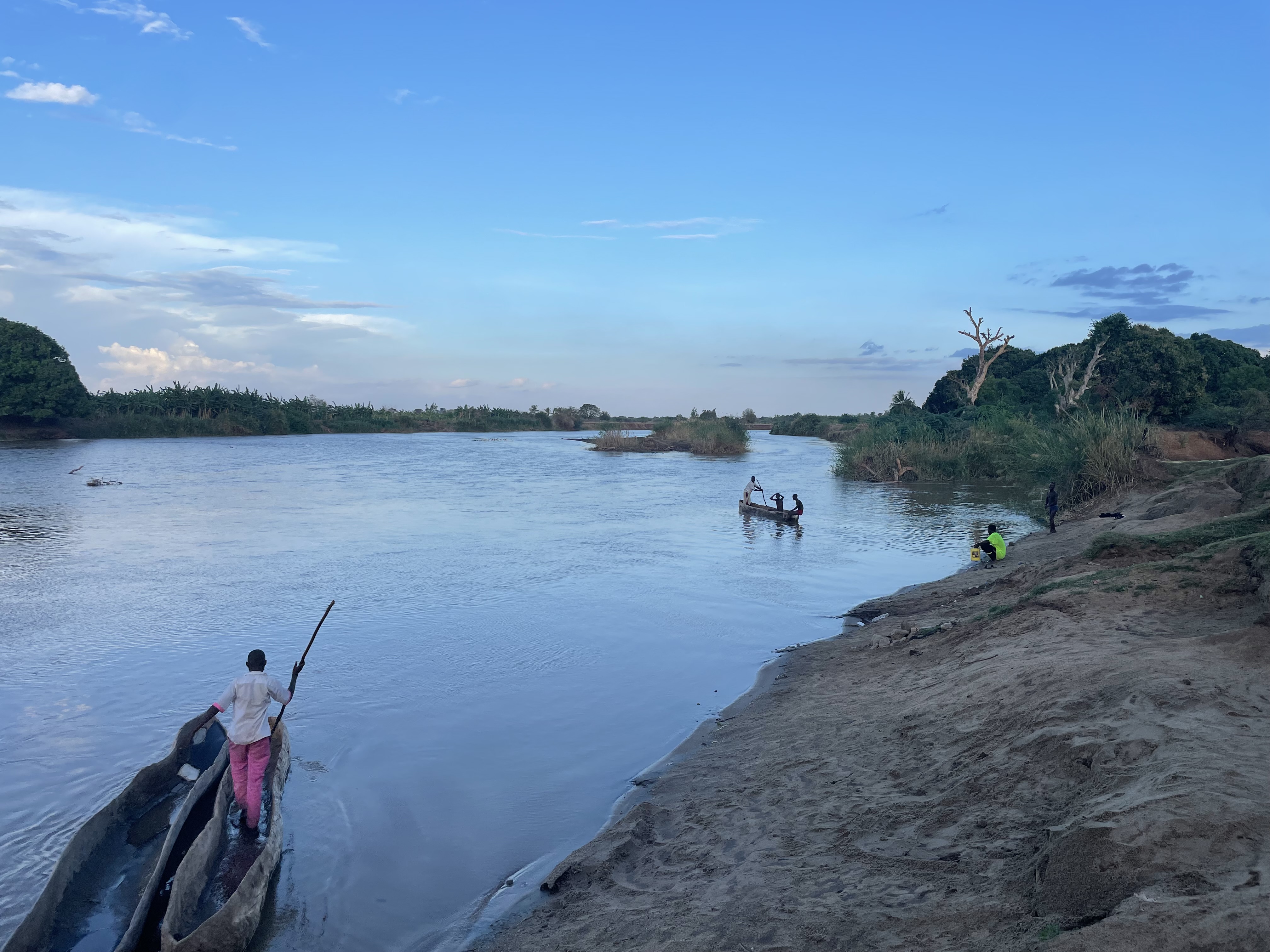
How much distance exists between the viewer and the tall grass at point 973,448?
989 inches

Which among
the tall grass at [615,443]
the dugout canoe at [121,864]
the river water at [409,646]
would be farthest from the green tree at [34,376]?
the dugout canoe at [121,864]

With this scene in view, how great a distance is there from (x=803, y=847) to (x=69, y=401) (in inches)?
2908

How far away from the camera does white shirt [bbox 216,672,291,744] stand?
7051 millimetres

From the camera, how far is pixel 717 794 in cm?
721

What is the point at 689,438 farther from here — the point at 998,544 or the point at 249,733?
the point at 249,733

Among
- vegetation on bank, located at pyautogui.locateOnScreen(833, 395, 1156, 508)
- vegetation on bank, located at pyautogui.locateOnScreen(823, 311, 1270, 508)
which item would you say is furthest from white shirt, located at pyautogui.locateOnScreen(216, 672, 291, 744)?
vegetation on bank, located at pyautogui.locateOnScreen(823, 311, 1270, 508)

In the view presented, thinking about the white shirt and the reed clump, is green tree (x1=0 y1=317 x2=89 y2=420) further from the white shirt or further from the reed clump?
the white shirt

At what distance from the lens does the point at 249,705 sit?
7.12 metres

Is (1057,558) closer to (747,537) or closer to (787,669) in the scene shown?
(787,669)

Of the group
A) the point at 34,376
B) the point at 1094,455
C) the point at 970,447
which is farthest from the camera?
the point at 34,376

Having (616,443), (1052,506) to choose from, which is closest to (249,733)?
(1052,506)

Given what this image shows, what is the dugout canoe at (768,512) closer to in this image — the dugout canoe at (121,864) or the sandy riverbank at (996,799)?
the sandy riverbank at (996,799)

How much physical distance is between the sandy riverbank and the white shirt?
2.86 metres

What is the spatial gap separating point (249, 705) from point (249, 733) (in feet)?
0.79
